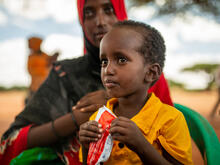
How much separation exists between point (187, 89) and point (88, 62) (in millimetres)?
21330

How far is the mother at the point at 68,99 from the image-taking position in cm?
158

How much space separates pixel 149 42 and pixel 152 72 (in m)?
0.17

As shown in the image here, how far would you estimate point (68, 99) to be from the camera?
71.9 inches

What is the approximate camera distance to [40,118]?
1759mm

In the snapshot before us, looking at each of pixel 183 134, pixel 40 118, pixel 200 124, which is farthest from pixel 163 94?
pixel 40 118

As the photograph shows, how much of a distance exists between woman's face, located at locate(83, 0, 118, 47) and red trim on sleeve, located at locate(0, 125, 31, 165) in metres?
0.90

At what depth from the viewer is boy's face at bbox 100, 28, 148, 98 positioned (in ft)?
3.64

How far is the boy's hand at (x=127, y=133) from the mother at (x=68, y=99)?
0.45 meters

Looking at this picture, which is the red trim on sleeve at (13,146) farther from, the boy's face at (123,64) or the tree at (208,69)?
the tree at (208,69)

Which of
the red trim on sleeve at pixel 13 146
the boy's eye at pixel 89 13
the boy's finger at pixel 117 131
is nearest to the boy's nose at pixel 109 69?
the boy's finger at pixel 117 131

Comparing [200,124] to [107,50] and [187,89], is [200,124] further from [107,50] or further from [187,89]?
[187,89]

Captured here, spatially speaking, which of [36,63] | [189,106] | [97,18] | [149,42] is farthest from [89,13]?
[189,106]

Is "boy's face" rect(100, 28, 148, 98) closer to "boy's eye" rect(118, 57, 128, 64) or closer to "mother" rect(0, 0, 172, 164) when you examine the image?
"boy's eye" rect(118, 57, 128, 64)

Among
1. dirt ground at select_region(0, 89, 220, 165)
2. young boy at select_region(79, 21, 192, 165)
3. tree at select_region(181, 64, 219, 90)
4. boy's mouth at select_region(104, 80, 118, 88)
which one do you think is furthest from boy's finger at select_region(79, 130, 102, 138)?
tree at select_region(181, 64, 219, 90)
